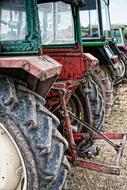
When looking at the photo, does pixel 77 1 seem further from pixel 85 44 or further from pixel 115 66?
pixel 115 66

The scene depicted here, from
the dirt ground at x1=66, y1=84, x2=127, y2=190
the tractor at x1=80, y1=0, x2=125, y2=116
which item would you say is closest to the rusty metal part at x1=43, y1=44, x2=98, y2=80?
the dirt ground at x1=66, y1=84, x2=127, y2=190

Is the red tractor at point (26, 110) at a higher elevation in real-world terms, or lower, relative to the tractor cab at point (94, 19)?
lower

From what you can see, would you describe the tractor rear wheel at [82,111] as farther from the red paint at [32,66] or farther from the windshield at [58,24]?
the red paint at [32,66]

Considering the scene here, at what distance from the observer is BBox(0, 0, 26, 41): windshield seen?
2875 mm

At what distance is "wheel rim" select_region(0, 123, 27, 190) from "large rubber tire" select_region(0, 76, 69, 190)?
53 mm

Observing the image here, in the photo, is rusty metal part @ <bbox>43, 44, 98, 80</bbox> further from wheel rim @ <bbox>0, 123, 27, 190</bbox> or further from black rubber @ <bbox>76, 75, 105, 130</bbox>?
wheel rim @ <bbox>0, 123, 27, 190</bbox>

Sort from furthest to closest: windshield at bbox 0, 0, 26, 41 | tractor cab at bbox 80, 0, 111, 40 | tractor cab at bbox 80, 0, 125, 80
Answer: tractor cab at bbox 80, 0, 111, 40 → tractor cab at bbox 80, 0, 125, 80 → windshield at bbox 0, 0, 26, 41

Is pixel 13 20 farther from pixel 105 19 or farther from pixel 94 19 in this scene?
pixel 105 19

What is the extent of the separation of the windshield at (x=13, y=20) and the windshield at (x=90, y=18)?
13.1 feet

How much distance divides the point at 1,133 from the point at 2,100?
253 millimetres

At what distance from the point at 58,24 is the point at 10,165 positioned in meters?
2.22

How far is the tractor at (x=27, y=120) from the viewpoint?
2.58m

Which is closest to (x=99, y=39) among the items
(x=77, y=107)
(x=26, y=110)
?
(x=77, y=107)

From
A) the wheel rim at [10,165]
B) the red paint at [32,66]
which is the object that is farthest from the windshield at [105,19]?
the wheel rim at [10,165]
